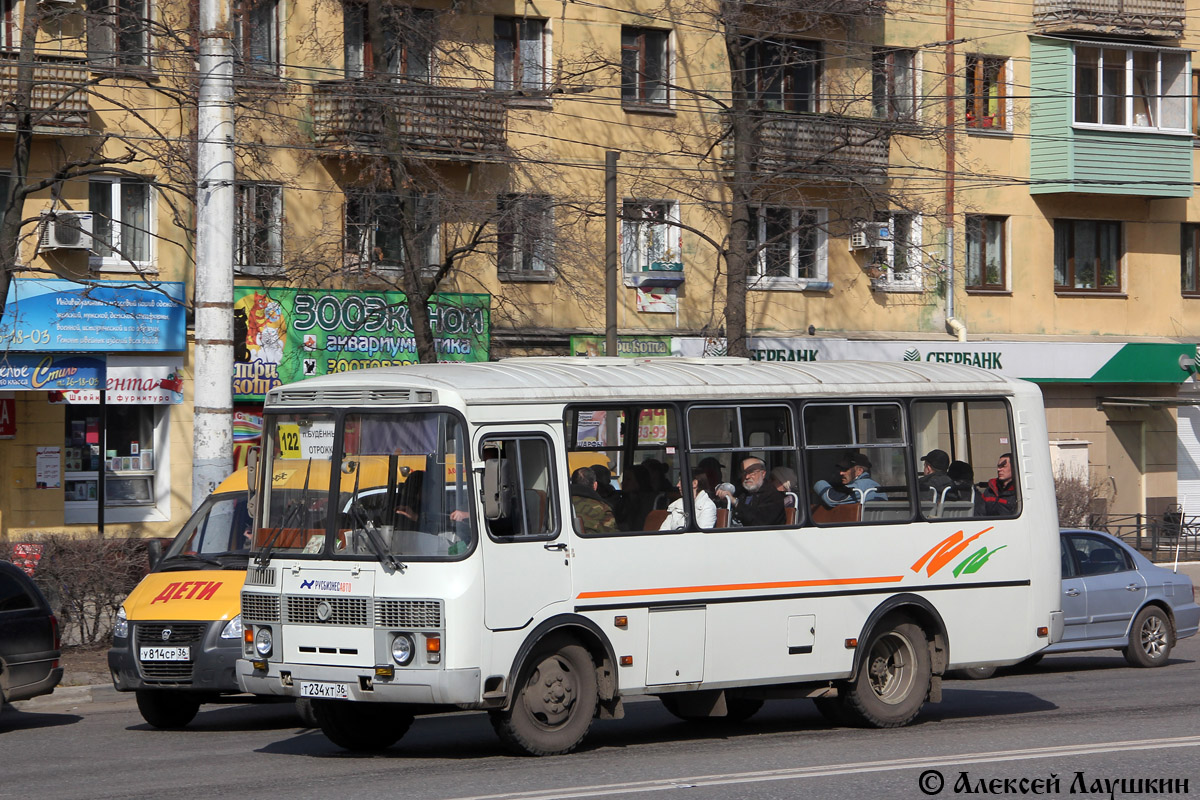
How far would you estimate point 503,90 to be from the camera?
28.2 m

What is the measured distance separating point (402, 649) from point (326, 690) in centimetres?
62

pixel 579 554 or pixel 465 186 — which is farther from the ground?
pixel 465 186

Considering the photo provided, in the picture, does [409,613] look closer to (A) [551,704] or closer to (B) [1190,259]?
(A) [551,704]

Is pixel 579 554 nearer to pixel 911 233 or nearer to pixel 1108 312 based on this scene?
pixel 911 233

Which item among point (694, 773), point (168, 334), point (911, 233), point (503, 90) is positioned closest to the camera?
point (694, 773)

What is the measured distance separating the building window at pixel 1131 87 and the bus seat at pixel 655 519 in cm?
2651

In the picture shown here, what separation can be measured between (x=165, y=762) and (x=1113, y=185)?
93.8ft

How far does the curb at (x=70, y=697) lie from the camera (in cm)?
1469

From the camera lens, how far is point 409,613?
10.2m

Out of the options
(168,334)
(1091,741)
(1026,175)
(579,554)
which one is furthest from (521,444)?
(1026,175)

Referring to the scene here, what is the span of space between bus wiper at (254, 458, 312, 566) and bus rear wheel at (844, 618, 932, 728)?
4246mm

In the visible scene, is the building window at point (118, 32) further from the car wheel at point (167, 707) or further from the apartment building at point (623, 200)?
the car wheel at point (167, 707)

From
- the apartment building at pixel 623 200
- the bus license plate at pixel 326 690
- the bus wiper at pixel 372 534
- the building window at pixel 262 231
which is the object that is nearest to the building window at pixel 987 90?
the apartment building at pixel 623 200

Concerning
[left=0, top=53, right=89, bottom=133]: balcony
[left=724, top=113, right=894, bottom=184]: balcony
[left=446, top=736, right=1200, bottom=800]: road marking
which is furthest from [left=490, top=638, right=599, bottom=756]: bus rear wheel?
[left=724, top=113, right=894, bottom=184]: balcony
